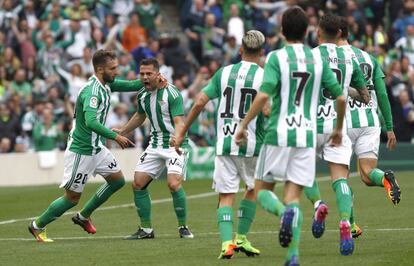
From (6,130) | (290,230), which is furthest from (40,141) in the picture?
(290,230)

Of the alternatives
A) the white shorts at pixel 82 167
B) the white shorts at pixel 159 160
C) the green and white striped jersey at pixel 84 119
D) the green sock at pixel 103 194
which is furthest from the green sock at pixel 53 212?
the white shorts at pixel 159 160

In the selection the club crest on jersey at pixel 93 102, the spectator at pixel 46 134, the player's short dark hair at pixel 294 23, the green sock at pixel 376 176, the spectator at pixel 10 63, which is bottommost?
the spectator at pixel 46 134

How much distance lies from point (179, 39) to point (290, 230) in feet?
67.6

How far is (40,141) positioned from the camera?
26.7m

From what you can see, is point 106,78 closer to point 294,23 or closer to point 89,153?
point 89,153

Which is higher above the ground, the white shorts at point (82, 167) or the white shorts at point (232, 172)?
the white shorts at point (232, 172)

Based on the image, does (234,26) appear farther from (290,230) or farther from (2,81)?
(290,230)

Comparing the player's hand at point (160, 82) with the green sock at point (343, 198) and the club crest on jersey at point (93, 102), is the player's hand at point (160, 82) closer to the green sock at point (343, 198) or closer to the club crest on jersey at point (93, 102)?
the club crest on jersey at point (93, 102)

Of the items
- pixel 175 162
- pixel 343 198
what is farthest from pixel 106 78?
pixel 343 198

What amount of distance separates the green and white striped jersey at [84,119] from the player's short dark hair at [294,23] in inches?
167

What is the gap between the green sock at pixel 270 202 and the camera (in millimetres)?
11297

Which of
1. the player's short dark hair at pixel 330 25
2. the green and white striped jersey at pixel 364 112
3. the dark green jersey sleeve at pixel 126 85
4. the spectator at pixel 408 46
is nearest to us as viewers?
the player's short dark hair at pixel 330 25

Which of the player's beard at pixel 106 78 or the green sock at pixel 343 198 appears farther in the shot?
the player's beard at pixel 106 78

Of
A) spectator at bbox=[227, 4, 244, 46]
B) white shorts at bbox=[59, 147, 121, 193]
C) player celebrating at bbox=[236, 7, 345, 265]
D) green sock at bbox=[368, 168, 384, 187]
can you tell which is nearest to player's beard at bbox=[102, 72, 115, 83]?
white shorts at bbox=[59, 147, 121, 193]
